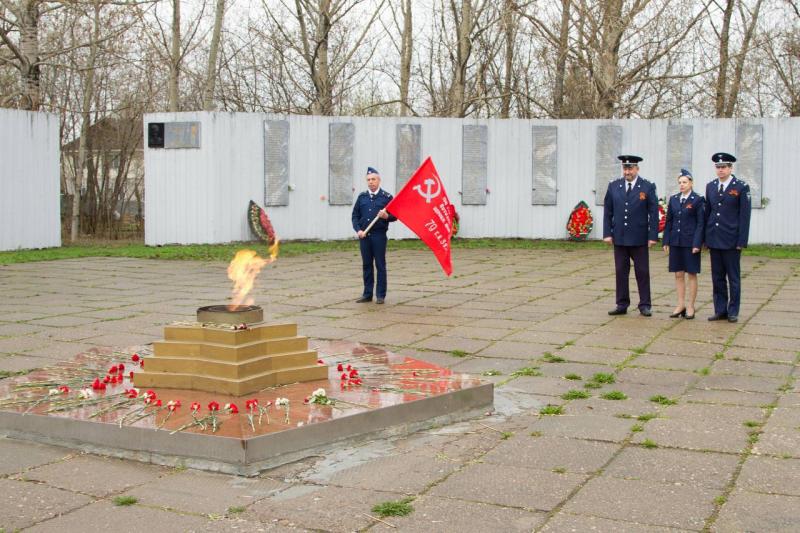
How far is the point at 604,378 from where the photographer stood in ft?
22.6

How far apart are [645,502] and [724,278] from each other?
6033 millimetres

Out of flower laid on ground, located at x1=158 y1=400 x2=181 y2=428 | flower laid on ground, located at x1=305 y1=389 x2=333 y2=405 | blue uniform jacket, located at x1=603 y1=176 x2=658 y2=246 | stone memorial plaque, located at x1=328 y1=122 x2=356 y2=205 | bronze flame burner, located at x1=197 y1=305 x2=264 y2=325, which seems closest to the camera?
flower laid on ground, located at x1=158 y1=400 x2=181 y2=428

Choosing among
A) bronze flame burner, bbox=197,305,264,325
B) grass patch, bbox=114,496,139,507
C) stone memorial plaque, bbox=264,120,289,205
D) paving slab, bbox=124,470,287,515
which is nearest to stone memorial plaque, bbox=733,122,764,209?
stone memorial plaque, bbox=264,120,289,205

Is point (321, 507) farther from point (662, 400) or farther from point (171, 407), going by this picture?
point (662, 400)

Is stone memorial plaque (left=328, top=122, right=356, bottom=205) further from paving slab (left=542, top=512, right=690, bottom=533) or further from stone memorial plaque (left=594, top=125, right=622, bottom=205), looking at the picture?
paving slab (left=542, top=512, right=690, bottom=533)

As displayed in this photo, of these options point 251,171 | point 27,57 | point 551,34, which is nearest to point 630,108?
point 551,34

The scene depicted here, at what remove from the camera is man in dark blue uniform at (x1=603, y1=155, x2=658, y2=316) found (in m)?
10.1

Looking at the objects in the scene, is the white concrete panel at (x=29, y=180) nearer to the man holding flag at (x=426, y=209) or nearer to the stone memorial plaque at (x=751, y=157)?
the man holding flag at (x=426, y=209)

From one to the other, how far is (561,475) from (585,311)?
5.82 meters

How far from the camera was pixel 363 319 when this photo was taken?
972cm

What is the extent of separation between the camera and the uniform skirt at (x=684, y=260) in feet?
32.6

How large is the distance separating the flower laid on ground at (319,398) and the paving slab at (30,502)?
152cm

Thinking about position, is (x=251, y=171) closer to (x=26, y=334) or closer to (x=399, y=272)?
(x=399, y=272)

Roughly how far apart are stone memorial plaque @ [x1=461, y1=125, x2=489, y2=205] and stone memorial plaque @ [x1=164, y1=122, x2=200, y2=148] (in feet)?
17.9
